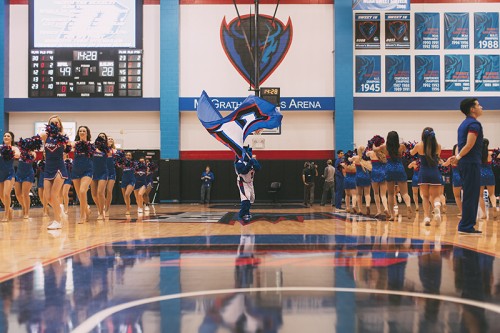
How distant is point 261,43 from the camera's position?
20500 mm

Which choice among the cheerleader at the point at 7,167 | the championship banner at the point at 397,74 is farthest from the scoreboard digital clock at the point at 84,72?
the championship banner at the point at 397,74

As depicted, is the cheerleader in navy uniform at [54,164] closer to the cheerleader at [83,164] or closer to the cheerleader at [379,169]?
the cheerleader at [83,164]

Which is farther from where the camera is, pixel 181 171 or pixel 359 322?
pixel 181 171

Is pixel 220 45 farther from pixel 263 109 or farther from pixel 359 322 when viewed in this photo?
pixel 359 322

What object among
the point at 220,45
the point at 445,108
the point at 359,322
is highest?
the point at 220,45

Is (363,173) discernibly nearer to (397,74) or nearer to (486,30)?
(397,74)

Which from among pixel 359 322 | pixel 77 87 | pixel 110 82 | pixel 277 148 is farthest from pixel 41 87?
pixel 359 322

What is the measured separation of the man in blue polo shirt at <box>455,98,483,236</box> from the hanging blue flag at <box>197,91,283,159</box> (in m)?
4.14

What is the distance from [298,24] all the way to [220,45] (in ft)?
10.5

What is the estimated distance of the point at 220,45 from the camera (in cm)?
2073

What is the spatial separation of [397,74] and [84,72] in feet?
39.5

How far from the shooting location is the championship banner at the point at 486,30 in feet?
67.1

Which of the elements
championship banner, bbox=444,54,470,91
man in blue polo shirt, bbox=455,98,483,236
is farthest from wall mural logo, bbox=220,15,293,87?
man in blue polo shirt, bbox=455,98,483,236

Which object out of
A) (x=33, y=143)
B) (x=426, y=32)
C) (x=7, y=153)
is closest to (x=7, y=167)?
(x=7, y=153)
